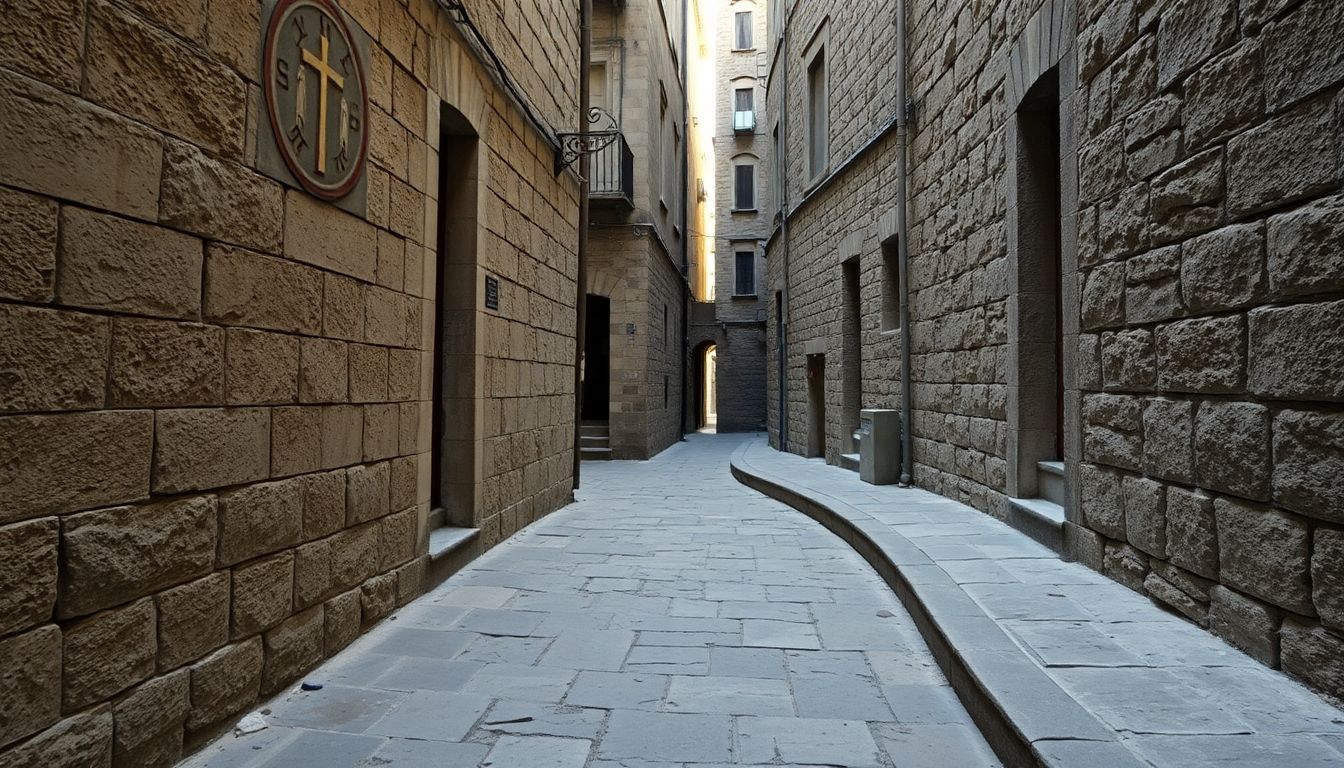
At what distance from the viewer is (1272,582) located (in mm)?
2656

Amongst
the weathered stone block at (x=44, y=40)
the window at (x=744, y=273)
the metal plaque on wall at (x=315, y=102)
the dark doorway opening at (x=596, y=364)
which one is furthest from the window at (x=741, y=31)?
the weathered stone block at (x=44, y=40)

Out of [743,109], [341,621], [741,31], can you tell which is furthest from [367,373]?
[741,31]

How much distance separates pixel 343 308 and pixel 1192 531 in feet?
11.7

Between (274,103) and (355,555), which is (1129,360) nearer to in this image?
(355,555)

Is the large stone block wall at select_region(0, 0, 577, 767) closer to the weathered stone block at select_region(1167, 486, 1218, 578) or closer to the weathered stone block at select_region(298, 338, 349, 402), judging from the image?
the weathered stone block at select_region(298, 338, 349, 402)

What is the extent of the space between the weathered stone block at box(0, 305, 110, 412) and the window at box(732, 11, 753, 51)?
2601 centimetres

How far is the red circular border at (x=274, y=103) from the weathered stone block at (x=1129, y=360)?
3.52 meters

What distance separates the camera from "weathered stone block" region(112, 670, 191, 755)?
2.08 metres

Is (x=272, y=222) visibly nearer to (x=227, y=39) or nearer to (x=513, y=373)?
(x=227, y=39)

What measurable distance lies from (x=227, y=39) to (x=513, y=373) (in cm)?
344

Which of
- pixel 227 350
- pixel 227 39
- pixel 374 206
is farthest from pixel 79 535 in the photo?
pixel 374 206

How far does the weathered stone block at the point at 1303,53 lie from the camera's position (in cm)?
242

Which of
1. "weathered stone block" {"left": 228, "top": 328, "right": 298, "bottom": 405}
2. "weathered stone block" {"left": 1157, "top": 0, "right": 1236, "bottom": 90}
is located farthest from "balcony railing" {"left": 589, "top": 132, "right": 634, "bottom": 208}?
"weathered stone block" {"left": 228, "top": 328, "right": 298, "bottom": 405}

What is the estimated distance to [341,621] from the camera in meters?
3.27
